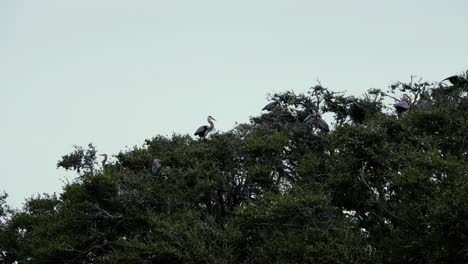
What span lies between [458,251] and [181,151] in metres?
11.1

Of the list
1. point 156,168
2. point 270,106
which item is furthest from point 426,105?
point 156,168

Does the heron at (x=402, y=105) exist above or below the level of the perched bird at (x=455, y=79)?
below

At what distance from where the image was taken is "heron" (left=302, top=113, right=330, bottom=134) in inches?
901

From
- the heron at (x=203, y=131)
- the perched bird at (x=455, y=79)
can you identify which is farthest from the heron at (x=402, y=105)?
the heron at (x=203, y=131)

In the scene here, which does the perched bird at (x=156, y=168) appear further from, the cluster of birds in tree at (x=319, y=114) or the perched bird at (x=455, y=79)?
the perched bird at (x=455, y=79)

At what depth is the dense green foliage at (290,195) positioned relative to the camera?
16047mm

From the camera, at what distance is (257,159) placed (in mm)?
22047

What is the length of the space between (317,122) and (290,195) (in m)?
5.65

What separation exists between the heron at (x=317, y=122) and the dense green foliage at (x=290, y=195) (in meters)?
0.33

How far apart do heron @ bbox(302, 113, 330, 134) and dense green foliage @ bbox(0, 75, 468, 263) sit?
1.10ft

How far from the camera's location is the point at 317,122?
2306cm

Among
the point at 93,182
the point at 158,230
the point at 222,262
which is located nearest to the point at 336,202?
the point at 222,262

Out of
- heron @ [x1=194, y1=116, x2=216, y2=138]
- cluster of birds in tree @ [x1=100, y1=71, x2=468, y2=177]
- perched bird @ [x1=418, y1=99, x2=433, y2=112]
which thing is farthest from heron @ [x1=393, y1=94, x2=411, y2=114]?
heron @ [x1=194, y1=116, x2=216, y2=138]

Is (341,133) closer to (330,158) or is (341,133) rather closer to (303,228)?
(330,158)
